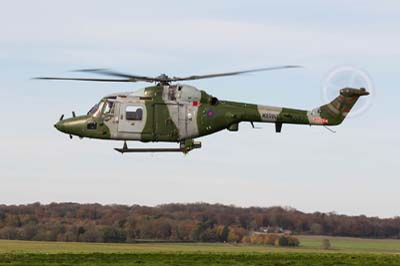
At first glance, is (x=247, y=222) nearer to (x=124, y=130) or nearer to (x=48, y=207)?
(x=48, y=207)

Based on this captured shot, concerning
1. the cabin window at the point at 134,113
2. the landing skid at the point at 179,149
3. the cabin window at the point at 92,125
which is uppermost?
the cabin window at the point at 134,113

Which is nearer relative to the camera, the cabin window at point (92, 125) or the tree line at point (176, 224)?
the cabin window at point (92, 125)

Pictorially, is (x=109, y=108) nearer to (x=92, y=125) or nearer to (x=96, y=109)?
(x=96, y=109)

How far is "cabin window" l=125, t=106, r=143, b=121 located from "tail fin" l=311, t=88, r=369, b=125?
26.7ft

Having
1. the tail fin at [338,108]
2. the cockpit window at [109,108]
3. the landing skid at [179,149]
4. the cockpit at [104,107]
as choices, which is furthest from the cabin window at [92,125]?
the tail fin at [338,108]

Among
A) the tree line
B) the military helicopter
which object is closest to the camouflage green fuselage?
the military helicopter

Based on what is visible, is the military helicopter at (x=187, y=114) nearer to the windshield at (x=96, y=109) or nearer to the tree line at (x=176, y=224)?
the windshield at (x=96, y=109)

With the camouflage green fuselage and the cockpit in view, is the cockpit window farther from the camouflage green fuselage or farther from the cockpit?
the camouflage green fuselage

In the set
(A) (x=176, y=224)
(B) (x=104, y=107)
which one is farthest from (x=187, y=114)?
(A) (x=176, y=224)

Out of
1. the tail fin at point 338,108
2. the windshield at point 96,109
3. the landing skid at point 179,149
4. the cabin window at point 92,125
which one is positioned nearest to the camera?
the landing skid at point 179,149

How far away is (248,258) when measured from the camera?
A: 146 ft

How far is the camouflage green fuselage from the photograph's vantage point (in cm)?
4453

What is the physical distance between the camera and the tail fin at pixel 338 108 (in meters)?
44.2

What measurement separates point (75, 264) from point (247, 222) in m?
55.0
